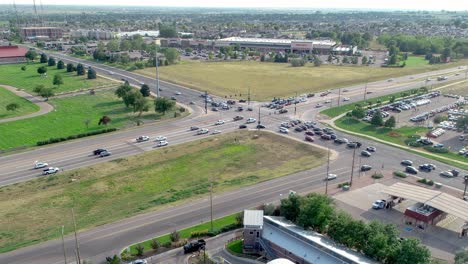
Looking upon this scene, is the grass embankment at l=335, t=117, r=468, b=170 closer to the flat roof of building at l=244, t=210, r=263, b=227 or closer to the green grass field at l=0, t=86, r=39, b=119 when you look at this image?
the flat roof of building at l=244, t=210, r=263, b=227

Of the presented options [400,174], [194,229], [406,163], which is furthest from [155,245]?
[406,163]

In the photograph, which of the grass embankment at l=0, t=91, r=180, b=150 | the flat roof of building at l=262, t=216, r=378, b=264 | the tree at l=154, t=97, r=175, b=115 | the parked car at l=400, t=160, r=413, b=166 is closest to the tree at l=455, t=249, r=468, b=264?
the flat roof of building at l=262, t=216, r=378, b=264

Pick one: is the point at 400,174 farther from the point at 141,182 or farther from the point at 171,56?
the point at 171,56

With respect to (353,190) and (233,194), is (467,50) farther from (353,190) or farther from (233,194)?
(233,194)

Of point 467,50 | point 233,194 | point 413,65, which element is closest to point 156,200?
point 233,194

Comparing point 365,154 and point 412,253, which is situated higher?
point 412,253

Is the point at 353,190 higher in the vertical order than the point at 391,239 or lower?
lower

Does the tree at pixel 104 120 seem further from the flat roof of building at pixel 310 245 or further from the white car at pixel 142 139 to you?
the flat roof of building at pixel 310 245
